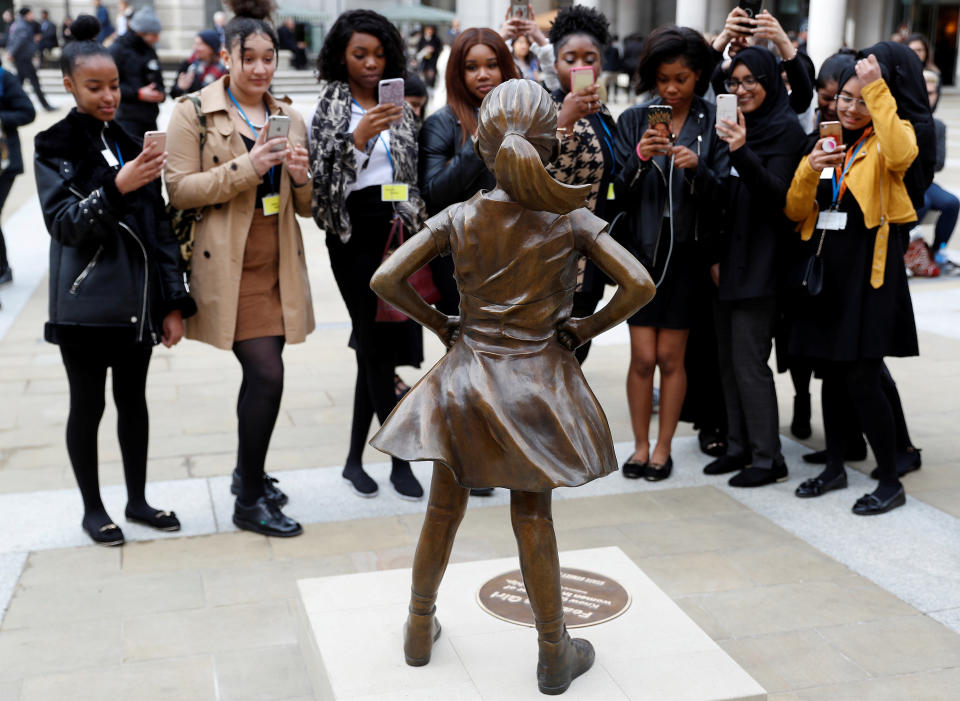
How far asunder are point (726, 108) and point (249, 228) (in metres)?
2.08

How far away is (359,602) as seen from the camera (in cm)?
356

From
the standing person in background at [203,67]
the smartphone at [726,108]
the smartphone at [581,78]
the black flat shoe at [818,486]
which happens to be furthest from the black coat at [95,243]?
the standing person in background at [203,67]

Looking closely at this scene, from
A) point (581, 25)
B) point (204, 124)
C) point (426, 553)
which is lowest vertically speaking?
point (426, 553)

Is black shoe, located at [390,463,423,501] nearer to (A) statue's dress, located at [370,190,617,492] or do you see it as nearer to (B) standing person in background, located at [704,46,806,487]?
(B) standing person in background, located at [704,46,806,487]

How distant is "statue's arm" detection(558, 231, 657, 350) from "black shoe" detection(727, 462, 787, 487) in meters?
2.59

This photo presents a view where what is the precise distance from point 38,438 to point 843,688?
14.7 ft

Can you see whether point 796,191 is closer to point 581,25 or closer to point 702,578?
point 581,25

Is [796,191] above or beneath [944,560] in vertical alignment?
above

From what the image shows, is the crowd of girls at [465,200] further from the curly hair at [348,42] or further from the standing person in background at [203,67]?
the standing person in background at [203,67]

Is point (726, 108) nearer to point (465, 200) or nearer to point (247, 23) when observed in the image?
point (465, 200)

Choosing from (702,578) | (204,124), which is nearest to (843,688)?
(702,578)

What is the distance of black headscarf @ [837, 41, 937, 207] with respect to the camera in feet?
15.0

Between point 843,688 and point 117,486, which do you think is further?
point 117,486

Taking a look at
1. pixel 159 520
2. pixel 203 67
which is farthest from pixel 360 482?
pixel 203 67
